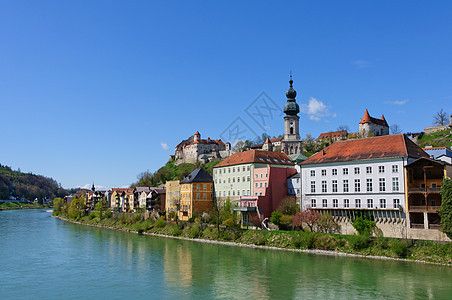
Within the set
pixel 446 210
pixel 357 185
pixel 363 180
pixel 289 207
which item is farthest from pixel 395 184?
pixel 289 207

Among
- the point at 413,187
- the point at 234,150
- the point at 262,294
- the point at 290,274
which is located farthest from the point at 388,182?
the point at 234,150

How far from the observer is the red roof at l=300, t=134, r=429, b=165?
38.8 metres

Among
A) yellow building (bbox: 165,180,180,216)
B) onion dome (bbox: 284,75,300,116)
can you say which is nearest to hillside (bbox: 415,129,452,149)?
onion dome (bbox: 284,75,300,116)

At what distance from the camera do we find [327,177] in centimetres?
4316

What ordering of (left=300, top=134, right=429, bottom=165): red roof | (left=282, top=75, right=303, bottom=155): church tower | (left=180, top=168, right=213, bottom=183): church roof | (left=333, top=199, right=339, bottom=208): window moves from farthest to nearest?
(left=282, top=75, right=303, bottom=155): church tower
(left=180, top=168, right=213, bottom=183): church roof
(left=333, top=199, right=339, bottom=208): window
(left=300, top=134, right=429, bottom=165): red roof

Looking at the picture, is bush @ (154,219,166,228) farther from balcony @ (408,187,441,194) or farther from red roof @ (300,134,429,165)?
balcony @ (408,187,441,194)

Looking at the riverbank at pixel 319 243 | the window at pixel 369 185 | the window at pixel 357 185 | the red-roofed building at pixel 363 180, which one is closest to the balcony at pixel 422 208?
the red-roofed building at pixel 363 180

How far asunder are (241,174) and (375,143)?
20265 millimetres

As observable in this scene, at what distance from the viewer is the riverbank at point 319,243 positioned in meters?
31.8

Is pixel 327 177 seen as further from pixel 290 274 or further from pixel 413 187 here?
pixel 290 274

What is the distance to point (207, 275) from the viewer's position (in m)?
28.6

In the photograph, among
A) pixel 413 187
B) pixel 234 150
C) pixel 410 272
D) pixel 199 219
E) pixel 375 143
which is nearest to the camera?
pixel 410 272

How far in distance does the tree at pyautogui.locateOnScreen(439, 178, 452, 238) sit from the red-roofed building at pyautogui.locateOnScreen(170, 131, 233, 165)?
9435 cm

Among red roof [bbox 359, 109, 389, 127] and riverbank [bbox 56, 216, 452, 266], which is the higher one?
red roof [bbox 359, 109, 389, 127]
